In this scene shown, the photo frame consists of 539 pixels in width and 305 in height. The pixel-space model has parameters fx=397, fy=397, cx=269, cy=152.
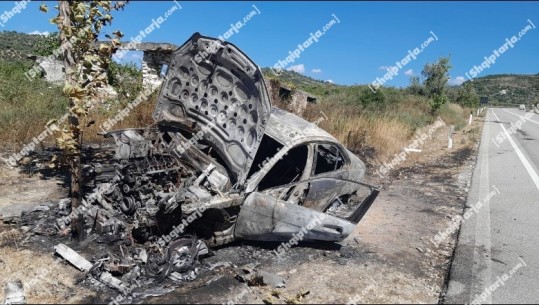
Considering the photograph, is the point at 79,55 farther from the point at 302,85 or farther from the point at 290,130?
the point at 302,85

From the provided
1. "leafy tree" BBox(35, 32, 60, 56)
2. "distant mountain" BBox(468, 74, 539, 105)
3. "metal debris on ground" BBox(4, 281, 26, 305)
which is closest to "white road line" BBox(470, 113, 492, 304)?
"metal debris on ground" BBox(4, 281, 26, 305)

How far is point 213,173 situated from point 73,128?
73.0 inches

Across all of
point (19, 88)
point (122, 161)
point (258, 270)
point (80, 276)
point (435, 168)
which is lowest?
point (435, 168)

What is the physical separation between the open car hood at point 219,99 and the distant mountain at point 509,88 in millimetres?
91270

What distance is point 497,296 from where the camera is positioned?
4223 mm

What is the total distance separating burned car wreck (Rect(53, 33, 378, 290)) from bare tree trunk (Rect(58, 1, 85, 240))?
0.31m

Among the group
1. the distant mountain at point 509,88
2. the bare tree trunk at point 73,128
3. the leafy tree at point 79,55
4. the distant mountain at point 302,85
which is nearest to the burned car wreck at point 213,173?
the bare tree trunk at point 73,128

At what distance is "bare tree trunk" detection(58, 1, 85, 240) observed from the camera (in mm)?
4641

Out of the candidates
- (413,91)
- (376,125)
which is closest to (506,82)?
(413,91)

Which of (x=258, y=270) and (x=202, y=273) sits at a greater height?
(x=202, y=273)

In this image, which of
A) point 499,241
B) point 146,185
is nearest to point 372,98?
point 499,241

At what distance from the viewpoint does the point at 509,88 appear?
9775 centimetres

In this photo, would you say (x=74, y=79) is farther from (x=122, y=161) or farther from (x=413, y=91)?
(x=413, y=91)

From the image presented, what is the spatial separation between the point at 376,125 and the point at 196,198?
10598mm
